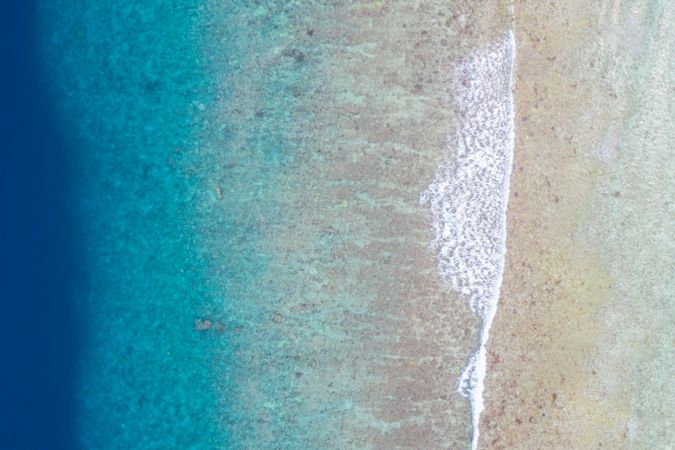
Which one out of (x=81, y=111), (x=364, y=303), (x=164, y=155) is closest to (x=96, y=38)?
(x=81, y=111)

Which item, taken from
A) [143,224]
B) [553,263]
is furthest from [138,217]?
[553,263]

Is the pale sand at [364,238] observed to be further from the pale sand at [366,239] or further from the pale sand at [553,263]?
the pale sand at [553,263]

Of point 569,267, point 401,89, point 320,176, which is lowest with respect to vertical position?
point 569,267

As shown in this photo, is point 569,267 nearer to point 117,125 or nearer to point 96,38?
point 117,125

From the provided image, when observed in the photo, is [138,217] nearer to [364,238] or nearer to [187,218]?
[187,218]

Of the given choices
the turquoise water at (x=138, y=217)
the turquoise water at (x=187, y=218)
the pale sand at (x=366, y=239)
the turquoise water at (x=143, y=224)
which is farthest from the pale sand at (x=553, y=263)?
the turquoise water at (x=138, y=217)

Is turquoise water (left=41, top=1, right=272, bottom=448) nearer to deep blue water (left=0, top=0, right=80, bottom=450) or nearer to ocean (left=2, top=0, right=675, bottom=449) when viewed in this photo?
ocean (left=2, top=0, right=675, bottom=449)
